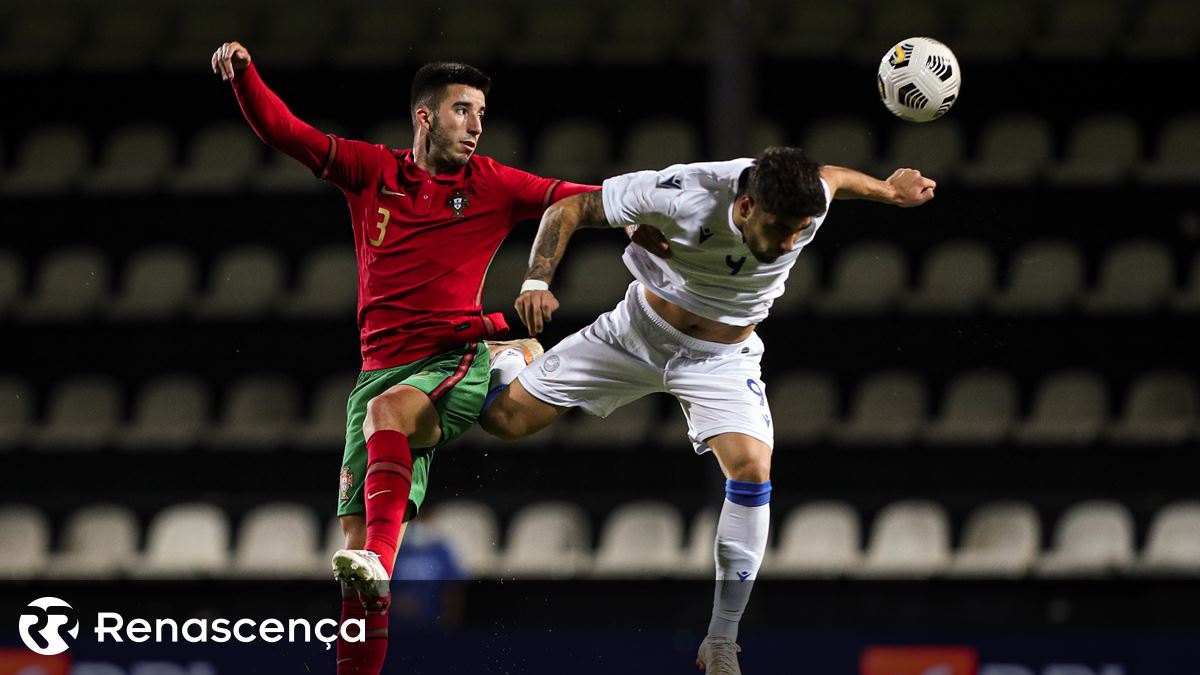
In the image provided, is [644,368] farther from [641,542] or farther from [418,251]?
[641,542]

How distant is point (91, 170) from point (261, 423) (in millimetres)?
1853

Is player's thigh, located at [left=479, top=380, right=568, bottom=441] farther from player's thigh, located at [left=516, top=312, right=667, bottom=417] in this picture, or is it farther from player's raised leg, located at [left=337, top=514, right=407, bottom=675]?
player's raised leg, located at [left=337, top=514, right=407, bottom=675]

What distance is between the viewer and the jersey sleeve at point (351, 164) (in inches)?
231

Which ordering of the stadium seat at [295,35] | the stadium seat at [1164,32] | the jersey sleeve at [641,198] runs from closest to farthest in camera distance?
the jersey sleeve at [641,198] < the stadium seat at [295,35] < the stadium seat at [1164,32]

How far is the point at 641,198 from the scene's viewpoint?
5629mm

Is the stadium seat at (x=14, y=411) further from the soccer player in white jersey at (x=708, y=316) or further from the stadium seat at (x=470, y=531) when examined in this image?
the soccer player in white jersey at (x=708, y=316)

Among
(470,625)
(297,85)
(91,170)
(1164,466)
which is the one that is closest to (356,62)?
(297,85)

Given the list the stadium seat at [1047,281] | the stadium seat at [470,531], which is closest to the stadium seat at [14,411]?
the stadium seat at [470,531]

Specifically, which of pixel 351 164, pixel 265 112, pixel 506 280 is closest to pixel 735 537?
pixel 351 164

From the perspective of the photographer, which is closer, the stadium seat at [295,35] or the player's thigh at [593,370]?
the player's thigh at [593,370]

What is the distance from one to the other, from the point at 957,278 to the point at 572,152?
2.33m

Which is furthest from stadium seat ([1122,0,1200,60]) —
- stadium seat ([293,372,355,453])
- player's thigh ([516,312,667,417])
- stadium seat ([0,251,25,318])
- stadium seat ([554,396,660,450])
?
stadium seat ([0,251,25,318])

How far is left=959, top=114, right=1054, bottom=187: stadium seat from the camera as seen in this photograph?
9539mm

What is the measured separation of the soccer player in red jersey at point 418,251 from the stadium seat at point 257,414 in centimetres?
368
